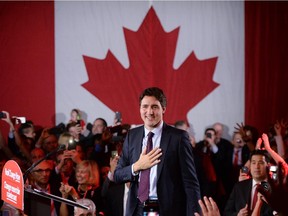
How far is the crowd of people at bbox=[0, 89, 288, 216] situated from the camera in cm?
328

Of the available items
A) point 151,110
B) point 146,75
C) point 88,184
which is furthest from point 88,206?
point 146,75

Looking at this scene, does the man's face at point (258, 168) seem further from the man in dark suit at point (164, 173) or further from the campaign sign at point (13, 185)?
the campaign sign at point (13, 185)

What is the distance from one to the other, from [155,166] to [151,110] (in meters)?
0.31

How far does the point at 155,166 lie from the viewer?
132 inches

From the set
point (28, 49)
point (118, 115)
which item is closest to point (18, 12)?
point (28, 49)

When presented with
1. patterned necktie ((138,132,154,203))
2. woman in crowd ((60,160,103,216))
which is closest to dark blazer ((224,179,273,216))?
woman in crowd ((60,160,103,216))

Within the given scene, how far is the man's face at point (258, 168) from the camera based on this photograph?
4438 millimetres

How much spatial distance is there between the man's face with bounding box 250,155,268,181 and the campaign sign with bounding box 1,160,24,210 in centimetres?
202

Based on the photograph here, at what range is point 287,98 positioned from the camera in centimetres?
802

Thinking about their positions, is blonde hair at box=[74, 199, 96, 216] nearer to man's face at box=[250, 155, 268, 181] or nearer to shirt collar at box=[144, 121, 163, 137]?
shirt collar at box=[144, 121, 163, 137]

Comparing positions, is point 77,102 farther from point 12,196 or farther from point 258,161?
point 12,196

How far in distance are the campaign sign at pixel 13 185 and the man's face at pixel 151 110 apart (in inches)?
30.6

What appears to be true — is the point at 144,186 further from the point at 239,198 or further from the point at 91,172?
the point at 91,172

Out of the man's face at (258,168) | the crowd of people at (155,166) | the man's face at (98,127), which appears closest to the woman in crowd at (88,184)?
the crowd of people at (155,166)
